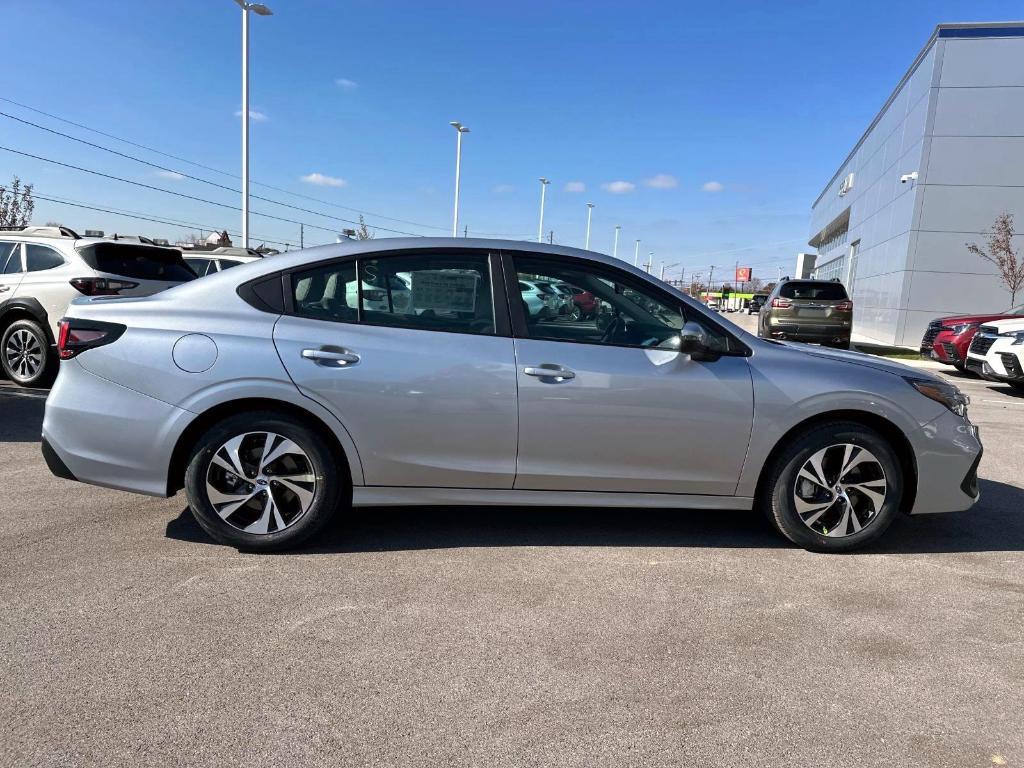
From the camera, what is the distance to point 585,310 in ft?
12.1

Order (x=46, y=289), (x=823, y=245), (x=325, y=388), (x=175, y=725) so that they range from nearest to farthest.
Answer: (x=175, y=725)
(x=325, y=388)
(x=46, y=289)
(x=823, y=245)

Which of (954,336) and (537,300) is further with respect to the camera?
(954,336)

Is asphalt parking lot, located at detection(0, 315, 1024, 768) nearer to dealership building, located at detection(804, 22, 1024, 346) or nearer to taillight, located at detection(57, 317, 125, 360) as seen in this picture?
taillight, located at detection(57, 317, 125, 360)

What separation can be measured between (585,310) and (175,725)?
259 centimetres

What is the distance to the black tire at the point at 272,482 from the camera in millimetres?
3406

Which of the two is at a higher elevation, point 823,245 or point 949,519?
point 823,245

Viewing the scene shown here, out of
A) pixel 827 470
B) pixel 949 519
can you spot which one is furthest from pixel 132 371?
pixel 949 519

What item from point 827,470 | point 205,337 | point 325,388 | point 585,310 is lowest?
point 827,470

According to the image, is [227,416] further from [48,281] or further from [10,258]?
[10,258]

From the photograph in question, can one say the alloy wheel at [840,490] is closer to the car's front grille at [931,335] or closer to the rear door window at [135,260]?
the rear door window at [135,260]

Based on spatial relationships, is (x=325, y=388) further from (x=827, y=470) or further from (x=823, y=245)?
(x=823, y=245)

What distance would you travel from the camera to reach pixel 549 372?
3.47 m

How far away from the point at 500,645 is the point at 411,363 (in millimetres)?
1427

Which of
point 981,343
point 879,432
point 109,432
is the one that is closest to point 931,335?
point 981,343
